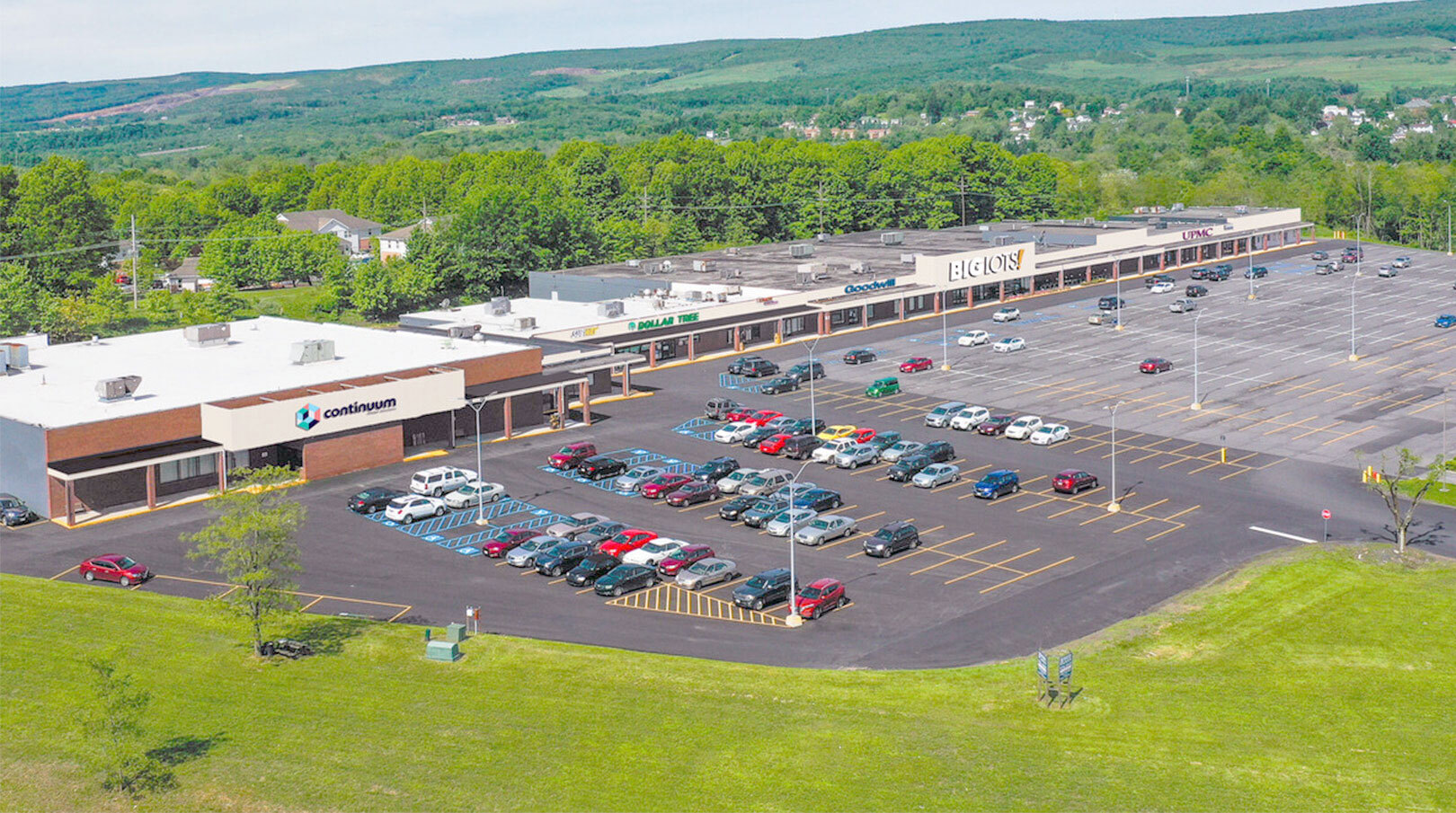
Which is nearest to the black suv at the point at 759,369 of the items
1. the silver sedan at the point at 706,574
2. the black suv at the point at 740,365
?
the black suv at the point at 740,365

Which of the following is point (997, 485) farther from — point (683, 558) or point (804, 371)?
point (804, 371)

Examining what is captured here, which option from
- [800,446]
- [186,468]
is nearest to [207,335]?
[186,468]

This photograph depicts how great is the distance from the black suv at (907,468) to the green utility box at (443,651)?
31.8m

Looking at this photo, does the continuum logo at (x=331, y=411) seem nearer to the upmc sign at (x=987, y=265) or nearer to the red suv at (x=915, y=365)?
the red suv at (x=915, y=365)

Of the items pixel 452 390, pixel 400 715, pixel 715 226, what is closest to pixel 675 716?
pixel 400 715

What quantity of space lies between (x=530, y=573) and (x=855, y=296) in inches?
2715

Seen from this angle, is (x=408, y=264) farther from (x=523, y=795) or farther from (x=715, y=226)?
(x=523, y=795)

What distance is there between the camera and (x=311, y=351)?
8938cm

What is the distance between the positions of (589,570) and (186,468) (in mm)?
28137

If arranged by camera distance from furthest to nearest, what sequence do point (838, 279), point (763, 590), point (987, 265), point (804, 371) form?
point (987, 265), point (838, 279), point (804, 371), point (763, 590)

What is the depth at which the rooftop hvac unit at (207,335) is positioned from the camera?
318 ft

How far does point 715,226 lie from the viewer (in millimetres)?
192750

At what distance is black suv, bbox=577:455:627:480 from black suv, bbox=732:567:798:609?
20.7 metres

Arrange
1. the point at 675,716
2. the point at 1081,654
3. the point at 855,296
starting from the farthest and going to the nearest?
the point at 855,296 → the point at 1081,654 → the point at 675,716
